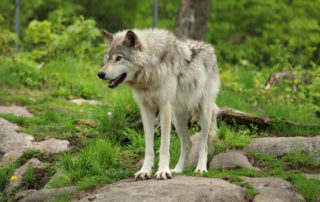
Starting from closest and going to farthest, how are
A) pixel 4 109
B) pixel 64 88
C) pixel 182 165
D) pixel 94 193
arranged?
1. pixel 94 193
2. pixel 182 165
3. pixel 4 109
4. pixel 64 88

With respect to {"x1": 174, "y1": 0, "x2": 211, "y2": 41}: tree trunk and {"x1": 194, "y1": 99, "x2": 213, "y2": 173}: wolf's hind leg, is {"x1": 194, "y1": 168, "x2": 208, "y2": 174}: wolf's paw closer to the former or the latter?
{"x1": 194, "y1": 99, "x2": 213, "y2": 173}: wolf's hind leg

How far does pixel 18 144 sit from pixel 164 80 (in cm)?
286

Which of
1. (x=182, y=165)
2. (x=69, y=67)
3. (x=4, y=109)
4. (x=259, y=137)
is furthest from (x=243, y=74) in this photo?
(x=4, y=109)

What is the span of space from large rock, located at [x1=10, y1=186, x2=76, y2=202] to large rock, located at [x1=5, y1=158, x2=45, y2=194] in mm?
486

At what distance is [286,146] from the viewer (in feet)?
19.0

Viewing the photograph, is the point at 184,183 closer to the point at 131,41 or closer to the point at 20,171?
the point at 131,41

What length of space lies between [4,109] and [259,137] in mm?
4736

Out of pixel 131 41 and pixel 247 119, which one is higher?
pixel 131 41

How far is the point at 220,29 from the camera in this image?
16250 mm

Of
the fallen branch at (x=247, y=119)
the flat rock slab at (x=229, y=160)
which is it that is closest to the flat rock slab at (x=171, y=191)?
the flat rock slab at (x=229, y=160)

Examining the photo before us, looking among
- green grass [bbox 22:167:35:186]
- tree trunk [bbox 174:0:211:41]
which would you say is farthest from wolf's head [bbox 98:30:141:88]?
tree trunk [bbox 174:0:211:41]

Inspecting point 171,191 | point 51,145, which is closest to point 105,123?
point 51,145

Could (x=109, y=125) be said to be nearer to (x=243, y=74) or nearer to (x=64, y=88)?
(x=64, y=88)

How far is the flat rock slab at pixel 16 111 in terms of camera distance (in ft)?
24.1
